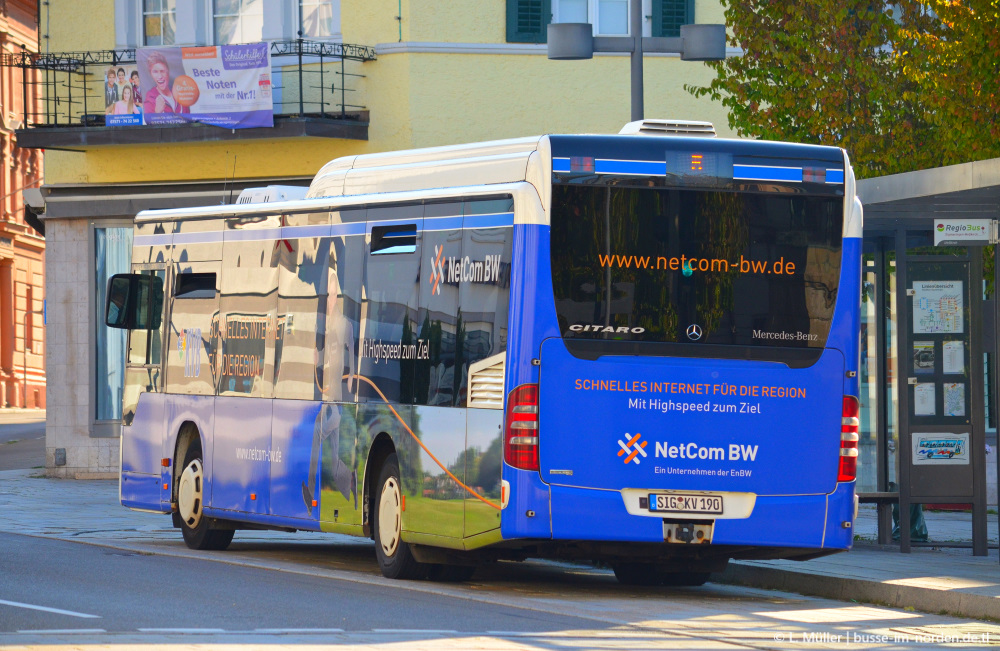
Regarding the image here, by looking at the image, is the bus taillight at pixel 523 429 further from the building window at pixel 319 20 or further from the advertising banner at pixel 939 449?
the building window at pixel 319 20

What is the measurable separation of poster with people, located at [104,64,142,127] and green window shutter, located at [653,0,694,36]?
7.81 m

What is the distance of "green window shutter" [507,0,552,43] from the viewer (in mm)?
25734

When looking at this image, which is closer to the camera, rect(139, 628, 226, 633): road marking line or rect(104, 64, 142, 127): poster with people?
rect(139, 628, 226, 633): road marking line

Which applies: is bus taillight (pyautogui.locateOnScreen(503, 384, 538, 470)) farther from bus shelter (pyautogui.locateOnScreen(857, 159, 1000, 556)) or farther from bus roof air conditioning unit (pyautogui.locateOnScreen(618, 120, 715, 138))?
bus shelter (pyautogui.locateOnScreen(857, 159, 1000, 556))

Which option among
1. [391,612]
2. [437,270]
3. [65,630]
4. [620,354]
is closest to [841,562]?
[620,354]

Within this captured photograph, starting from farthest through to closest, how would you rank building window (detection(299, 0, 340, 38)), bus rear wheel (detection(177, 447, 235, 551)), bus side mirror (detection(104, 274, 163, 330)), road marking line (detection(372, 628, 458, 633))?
building window (detection(299, 0, 340, 38)), bus side mirror (detection(104, 274, 163, 330)), bus rear wheel (detection(177, 447, 235, 551)), road marking line (detection(372, 628, 458, 633))

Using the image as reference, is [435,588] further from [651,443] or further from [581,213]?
[581,213]

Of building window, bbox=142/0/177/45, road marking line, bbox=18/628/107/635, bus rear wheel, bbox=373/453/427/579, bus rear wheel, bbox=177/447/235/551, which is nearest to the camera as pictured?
road marking line, bbox=18/628/107/635

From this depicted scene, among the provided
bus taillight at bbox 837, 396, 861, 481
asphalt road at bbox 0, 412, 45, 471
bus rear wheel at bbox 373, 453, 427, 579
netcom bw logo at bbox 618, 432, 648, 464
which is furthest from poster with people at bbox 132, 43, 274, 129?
bus taillight at bbox 837, 396, 861, 481

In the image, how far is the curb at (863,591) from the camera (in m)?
11.5

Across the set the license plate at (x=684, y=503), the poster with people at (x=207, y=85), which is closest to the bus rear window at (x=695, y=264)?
the license plate at (x=684, y=503)

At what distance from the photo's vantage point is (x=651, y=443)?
11.8m

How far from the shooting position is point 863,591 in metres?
12.6

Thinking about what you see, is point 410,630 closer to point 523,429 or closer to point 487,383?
point 523,429
